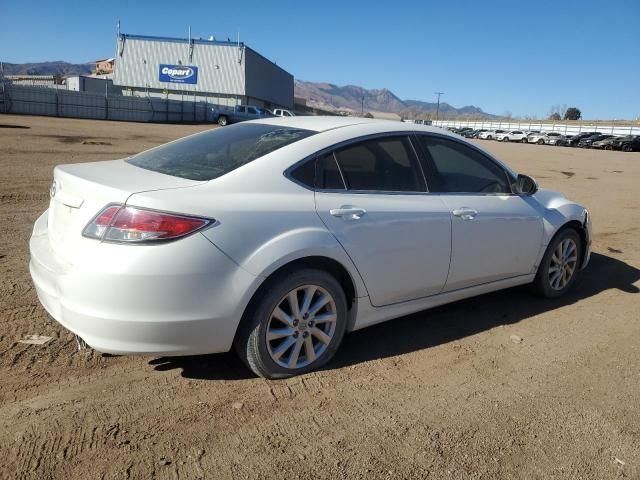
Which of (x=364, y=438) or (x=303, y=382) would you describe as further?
(x=303, y=382)

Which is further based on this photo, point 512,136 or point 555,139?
point 512,136

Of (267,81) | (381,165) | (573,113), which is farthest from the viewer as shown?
(573,113)

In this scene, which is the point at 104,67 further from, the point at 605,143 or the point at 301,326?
the point at 301,326

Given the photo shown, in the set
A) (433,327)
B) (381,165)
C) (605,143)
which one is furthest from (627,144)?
(381,165)

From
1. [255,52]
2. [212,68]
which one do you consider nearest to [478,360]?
[212,68]

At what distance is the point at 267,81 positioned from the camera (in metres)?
74.6

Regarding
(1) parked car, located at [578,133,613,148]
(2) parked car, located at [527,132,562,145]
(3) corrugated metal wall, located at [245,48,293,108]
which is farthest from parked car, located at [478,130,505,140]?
(3) corrugated metal wall, located at [245,48,293,108]

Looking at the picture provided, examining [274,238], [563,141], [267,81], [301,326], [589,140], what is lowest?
[301,326]

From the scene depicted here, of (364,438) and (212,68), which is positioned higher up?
(212,68)

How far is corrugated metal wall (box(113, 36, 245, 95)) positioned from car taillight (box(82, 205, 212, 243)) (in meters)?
63.2

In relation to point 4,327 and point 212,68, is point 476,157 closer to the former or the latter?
point 4,327

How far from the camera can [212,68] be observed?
63.1m

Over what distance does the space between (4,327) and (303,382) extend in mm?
2115

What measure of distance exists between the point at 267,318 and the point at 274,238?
46 cm
